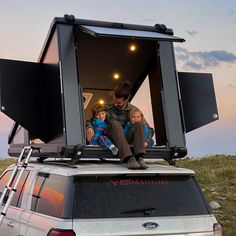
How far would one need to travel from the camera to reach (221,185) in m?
14.6

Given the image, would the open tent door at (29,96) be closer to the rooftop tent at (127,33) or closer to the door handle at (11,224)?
the rooftop tent at (127,33)

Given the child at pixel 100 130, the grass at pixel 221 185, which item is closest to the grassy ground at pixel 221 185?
the grass at pixel 221 185

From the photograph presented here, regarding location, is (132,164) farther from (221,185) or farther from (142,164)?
(221,185)

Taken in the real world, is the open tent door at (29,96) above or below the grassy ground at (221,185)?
above

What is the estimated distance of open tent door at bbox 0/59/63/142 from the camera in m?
7.43

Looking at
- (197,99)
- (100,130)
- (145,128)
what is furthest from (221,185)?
(100,130)

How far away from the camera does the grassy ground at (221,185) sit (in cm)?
1127

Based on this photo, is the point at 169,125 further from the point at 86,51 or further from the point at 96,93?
the point at 96,93

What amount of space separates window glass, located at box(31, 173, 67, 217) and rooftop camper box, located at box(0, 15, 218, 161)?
21.6 inches

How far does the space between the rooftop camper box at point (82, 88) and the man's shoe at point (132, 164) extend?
0.61 meters

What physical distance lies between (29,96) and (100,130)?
1306mm

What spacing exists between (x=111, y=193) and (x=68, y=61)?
90.2 inches

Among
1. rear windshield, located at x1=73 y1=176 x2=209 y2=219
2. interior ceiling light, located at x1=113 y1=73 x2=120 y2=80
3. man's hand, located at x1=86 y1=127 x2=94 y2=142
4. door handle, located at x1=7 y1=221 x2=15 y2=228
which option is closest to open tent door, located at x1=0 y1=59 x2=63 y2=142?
man's hand, located at x1=86 y1=127 x2=94 y2=142

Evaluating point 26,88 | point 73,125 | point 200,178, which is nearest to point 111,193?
point 73,125
